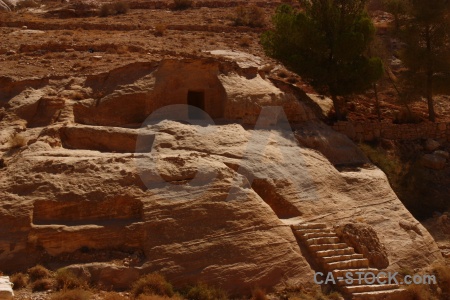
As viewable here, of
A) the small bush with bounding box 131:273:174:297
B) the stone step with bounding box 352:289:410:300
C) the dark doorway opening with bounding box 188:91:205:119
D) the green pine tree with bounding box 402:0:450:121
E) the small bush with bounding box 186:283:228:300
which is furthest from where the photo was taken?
the green pine tree with bounding box 402:0:450:121

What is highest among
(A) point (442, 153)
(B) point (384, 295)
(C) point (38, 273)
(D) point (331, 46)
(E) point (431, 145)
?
(D) point (331, 46)

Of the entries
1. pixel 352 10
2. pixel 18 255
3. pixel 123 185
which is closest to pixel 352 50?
pixel 352 10

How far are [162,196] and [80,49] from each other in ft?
32.4

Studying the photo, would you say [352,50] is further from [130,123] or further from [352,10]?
[130,123]

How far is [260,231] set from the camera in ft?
39.9

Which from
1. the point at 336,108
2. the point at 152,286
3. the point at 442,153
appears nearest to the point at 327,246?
the point at 152,286

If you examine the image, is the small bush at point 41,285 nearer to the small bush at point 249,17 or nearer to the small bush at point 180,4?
the small bush at point 249,17

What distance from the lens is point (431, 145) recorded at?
728 inches

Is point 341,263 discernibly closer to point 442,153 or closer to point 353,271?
point 353,271

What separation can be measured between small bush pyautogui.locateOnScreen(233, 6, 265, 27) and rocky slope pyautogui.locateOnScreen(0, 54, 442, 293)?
41.7ft

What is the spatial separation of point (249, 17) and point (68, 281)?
2077cm

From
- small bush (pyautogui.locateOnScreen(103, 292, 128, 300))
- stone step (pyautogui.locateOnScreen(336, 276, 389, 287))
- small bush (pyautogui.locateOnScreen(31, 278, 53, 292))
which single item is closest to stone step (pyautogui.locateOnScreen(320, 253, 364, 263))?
stone step (pyautogui.locateOnScreen(336, 276, 389, 287))

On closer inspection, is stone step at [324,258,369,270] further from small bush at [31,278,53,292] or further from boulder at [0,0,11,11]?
boulder at [0,0,11,11]

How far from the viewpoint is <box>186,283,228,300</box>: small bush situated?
426 inches
